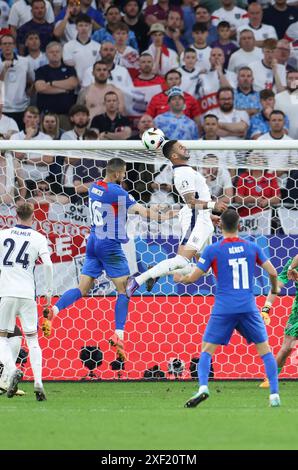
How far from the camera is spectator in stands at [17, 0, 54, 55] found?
1823 cm

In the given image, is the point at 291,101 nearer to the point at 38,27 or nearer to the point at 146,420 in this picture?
the point at 38,27

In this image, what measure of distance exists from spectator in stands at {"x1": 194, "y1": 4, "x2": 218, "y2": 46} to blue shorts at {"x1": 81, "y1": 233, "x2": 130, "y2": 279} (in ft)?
23.0

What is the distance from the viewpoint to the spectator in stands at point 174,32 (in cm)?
1848

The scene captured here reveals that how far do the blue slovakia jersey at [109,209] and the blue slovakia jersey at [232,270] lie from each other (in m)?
2.48

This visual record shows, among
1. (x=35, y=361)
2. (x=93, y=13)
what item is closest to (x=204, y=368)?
(x=35, y=361)

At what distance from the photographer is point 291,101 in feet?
56.6

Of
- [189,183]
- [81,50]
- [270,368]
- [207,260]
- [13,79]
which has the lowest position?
[270,368]

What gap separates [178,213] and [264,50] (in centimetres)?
617

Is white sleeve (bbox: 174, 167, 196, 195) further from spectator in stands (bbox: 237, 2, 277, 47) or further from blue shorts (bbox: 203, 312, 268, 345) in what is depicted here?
spectator in stands (bbox: 237, 2, 277, 47)

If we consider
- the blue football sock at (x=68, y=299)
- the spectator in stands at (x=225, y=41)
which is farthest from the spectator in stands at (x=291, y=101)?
the blue football sock at (x=68, y=299)

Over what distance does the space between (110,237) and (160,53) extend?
21.4 ft

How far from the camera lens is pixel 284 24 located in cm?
1891

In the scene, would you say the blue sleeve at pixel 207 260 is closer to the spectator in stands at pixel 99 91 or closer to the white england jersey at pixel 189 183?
the white england jersey at pixel 189 183

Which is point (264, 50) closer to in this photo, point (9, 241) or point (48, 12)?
point (48, 12)
